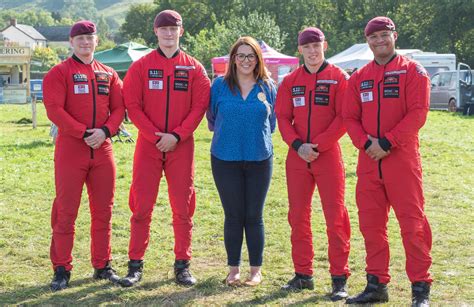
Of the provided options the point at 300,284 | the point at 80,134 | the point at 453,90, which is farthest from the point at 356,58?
the point at 80,134

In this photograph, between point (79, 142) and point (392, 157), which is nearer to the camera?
point (392, 157)

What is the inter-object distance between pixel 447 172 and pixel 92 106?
24.5 feet

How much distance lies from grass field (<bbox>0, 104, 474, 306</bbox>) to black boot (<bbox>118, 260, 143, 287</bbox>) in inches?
2.9

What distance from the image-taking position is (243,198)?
Result: 548cm

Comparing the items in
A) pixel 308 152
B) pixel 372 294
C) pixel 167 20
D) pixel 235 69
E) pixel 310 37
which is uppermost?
pixel 167 20

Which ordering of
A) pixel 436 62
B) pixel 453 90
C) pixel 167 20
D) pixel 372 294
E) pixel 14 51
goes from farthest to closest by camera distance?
1. pixel 14 51
2. pixel 436 62
3. pixel 453 90
4. pixel 167 20
5. pixel 372 294

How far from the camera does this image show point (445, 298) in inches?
204

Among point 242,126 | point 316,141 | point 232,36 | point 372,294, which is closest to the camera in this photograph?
point 372,294

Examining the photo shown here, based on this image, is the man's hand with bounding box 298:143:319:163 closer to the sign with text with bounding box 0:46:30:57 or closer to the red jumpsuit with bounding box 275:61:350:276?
the red jumpsuit with bounding box 275:61:350:276

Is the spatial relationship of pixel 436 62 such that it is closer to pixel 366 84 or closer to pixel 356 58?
pixel 356 58

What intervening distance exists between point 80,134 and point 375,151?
231 centimetres

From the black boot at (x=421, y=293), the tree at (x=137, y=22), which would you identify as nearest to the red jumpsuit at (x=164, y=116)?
the black boot at (x=421, y=293)

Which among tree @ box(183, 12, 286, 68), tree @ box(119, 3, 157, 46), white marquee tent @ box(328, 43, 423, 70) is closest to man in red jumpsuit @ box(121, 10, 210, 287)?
white marquee tent @ box(328, 43, 423, 70)

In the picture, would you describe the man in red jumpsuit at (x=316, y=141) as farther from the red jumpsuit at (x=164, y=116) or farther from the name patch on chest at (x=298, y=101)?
the red jumpsuit at (x=164, y=116)
